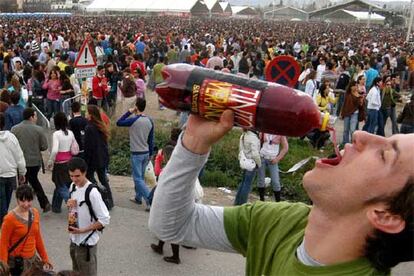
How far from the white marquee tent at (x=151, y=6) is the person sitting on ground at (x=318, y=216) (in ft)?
236

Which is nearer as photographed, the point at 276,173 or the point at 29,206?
the point at 29,206

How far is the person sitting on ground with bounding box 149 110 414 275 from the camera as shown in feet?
5.26

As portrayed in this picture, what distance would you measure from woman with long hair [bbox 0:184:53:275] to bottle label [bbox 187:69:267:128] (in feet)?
10.0

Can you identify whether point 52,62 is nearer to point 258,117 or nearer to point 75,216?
point 75,216

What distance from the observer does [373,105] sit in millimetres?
11156

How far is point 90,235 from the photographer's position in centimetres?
456

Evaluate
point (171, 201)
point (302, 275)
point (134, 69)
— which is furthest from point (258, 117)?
point (134, 69)

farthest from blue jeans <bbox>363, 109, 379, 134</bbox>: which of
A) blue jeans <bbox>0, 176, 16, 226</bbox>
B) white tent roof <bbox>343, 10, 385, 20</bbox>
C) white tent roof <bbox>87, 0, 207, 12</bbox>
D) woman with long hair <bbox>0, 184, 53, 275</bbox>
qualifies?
white tent roof <bbox>343, 10, 385, 20</bbox>

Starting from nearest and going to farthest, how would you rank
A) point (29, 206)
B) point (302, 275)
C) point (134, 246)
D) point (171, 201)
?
point (302, 275) → point (171, 201) → point (29, 206) → point (134, 246)

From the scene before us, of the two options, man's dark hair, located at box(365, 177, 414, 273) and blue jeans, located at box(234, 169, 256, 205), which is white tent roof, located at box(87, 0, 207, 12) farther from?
man's dark hair, located at box(365, 177, 414, 273)

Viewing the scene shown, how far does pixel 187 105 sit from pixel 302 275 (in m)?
0.80

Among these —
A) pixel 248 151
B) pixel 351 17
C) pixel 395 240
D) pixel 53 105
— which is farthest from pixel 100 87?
pixel 351 17

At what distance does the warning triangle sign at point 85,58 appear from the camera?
9.06 meters

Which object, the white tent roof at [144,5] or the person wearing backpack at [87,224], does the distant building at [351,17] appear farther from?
the person wearing backpack at [87,224]
